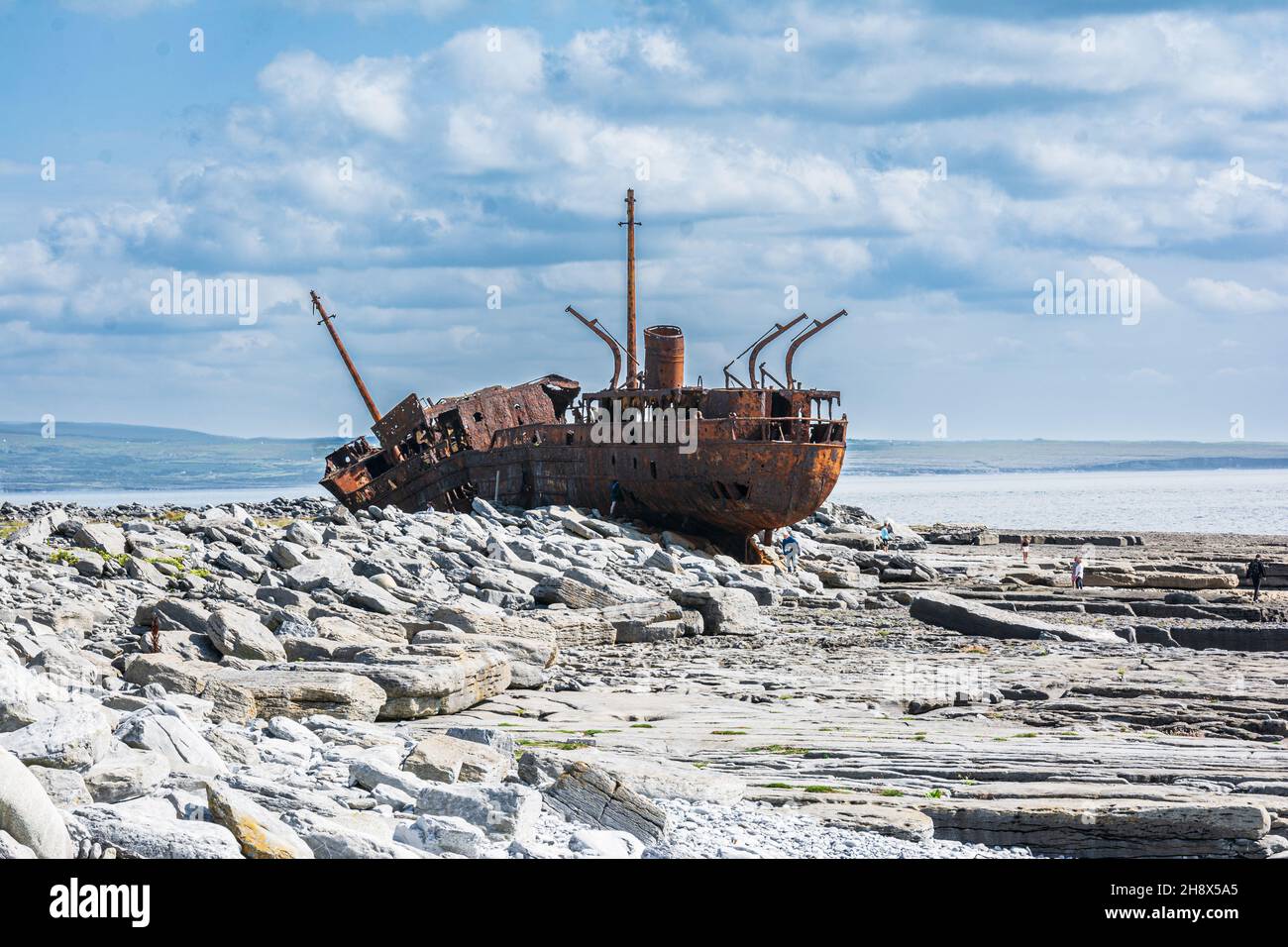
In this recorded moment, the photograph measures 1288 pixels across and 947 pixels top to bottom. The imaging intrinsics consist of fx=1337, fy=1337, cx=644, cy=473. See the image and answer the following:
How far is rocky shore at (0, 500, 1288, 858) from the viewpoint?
6141mm

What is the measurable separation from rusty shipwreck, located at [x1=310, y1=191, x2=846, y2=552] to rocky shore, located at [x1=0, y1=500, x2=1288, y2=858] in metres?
4.21

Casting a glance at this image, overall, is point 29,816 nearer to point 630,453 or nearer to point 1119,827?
point 1119,827

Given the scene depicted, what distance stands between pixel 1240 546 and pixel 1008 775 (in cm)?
3518

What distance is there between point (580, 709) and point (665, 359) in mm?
18782

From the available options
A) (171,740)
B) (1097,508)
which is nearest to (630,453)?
(171,740)

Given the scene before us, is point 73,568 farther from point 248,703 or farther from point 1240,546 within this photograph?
point 1240,546

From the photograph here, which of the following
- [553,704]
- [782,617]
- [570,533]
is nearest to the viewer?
[553,704]

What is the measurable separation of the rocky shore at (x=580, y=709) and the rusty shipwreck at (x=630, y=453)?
4.21 m

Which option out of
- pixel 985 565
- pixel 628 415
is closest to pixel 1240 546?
pixel 985 565

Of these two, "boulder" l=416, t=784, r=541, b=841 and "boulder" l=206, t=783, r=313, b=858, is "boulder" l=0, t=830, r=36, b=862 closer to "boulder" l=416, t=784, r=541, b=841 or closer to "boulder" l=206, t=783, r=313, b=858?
"boulder" l=206, t=783, r=313, b=858

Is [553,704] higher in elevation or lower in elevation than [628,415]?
lower

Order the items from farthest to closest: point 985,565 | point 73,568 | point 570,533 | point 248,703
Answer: point 985,565, point 570,533, point 73,568, point 248,703
